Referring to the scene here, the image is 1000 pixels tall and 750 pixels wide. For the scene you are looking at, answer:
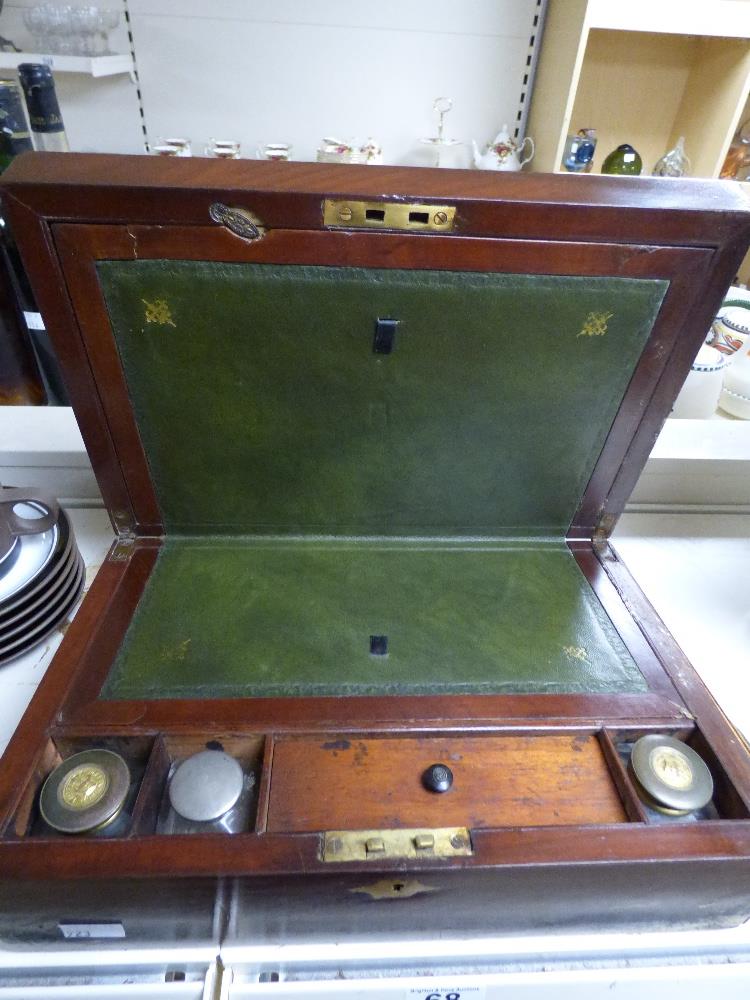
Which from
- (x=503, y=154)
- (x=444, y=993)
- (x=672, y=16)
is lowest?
(x=444, y=993)

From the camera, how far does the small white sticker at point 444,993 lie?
62 cm

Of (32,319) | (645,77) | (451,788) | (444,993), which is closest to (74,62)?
(32,319)

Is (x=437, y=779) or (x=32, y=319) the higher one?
(x=32, y=319)

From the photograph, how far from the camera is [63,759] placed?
0.62 m

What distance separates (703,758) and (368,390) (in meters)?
0.52

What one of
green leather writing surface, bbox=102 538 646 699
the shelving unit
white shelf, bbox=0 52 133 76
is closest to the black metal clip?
green leather writing surface, bbox=102 538 646 699

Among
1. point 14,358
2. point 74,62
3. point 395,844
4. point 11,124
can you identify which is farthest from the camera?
point 74,62

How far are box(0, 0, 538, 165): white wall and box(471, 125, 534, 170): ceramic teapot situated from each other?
11 cm

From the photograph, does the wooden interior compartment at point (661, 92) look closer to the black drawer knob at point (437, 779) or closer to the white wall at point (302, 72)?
the white wall at point (302, 72)

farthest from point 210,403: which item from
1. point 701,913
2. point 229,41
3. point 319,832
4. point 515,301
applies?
point 229,41

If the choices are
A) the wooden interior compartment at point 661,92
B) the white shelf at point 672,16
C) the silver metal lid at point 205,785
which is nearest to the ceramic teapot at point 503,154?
the wooden interior compartment at point 661,92

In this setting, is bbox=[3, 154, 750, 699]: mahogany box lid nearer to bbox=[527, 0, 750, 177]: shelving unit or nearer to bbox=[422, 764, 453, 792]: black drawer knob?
bbox=[422, 764, 453, 792]: black drawer knob

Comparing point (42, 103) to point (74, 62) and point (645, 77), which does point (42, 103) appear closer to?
point (74, 62)

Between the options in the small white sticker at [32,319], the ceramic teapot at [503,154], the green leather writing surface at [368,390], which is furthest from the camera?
the ceramic teapot at [503,154]
